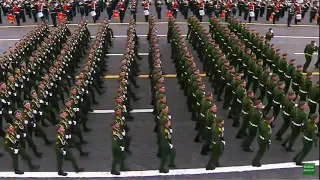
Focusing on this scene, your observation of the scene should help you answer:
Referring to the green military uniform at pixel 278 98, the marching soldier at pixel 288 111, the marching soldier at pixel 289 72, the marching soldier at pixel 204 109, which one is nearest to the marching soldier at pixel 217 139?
the marching soldier at pixel 204 109

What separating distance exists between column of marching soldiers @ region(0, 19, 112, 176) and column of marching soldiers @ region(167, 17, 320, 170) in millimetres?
3517

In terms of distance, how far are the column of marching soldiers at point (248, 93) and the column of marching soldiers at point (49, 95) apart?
3.52 metres

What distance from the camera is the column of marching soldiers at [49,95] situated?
32.7ft

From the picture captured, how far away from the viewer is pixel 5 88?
12.2 meters

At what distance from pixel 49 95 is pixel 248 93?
634cm

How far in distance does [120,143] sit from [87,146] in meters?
2.18

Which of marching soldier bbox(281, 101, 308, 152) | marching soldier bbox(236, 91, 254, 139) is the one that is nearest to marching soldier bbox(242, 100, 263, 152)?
marching soldier bbox(236, 91, 254, 139)

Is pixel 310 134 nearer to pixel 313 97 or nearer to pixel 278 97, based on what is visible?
pixel 278 97

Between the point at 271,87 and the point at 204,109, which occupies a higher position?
the point at 271,87

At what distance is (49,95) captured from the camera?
40.8 feet

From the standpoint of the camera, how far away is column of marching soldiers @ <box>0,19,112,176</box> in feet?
32.7

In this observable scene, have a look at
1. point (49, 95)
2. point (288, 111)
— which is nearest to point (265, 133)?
point (288, 111)

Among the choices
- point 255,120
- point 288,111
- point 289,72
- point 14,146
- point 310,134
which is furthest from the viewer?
point 289,72

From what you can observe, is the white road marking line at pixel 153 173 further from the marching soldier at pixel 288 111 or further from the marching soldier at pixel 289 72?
the marching soldier at pixel 289 72
